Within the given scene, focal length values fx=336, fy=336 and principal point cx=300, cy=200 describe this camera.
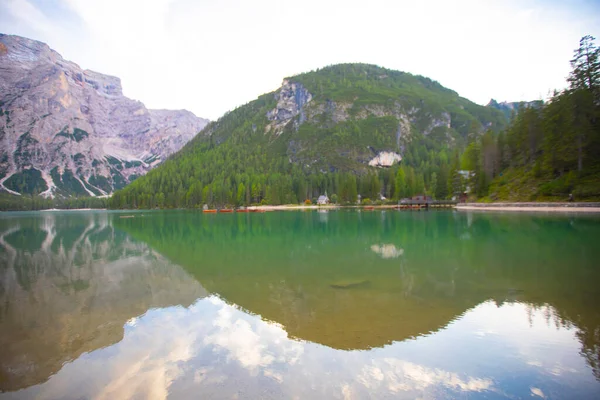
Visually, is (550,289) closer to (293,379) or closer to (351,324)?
(351,324)

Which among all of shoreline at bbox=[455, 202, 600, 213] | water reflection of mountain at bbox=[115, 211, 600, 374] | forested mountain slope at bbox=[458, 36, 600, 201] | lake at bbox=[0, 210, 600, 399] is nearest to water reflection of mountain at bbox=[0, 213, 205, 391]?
lake at bbox=[0, 210, 600, 399]

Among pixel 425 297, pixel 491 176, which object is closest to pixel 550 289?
pixel 425 297

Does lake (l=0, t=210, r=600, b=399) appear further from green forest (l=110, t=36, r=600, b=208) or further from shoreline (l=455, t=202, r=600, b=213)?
green forest (l=110, t=36, r=600, b=208)

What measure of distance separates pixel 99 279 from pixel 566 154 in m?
67.9

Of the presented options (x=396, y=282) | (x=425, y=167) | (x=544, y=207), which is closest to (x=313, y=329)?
(x=396, y=282)

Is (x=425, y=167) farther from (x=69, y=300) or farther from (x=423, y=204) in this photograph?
(x=69, y=300)

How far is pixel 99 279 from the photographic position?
56.0 feet

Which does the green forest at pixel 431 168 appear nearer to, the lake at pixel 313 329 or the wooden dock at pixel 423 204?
the wooden dock at pixel 423 204

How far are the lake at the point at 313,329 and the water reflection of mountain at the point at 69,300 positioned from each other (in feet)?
0.23

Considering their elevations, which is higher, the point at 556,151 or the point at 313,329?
the point at 556,151

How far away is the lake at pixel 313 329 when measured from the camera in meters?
6.71

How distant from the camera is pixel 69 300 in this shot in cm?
1334

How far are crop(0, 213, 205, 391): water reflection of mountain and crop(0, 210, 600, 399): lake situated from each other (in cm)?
7

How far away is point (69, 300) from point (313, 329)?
33.8ft
